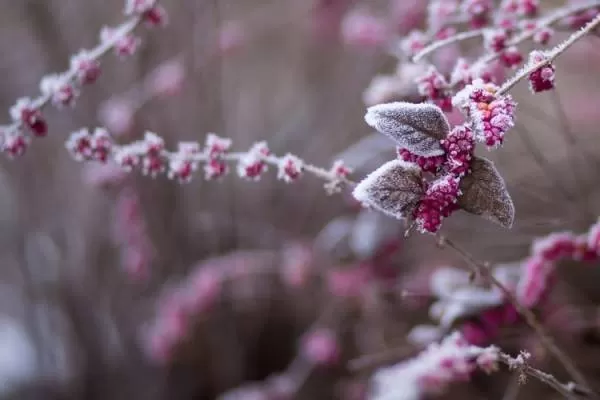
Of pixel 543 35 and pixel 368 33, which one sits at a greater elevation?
pixel 368 33

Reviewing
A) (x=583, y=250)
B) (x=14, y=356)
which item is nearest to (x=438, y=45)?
(x=583, y=250)

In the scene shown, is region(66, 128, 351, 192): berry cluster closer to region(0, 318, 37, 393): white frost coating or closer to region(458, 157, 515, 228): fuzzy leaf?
region(458, 157, 515, 228): fuzzy leaf

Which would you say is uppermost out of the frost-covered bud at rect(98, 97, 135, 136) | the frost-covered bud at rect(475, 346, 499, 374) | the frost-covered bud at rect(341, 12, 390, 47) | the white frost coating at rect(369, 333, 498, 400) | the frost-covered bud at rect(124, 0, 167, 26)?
the frost-covered bud at rect(98, 97, 135, 136)

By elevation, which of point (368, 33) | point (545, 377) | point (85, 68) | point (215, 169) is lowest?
point (545, 377)

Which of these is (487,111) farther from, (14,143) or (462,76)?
(14,143)

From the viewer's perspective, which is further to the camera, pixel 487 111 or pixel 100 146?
pixel 100 146

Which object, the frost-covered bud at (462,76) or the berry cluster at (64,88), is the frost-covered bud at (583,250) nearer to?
the frost-covered bud at (462,76)

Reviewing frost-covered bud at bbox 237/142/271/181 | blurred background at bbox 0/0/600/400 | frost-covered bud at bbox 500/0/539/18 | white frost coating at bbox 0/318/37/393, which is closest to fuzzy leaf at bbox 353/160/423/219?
frost-covered bud at bbox 237/142/271/181
